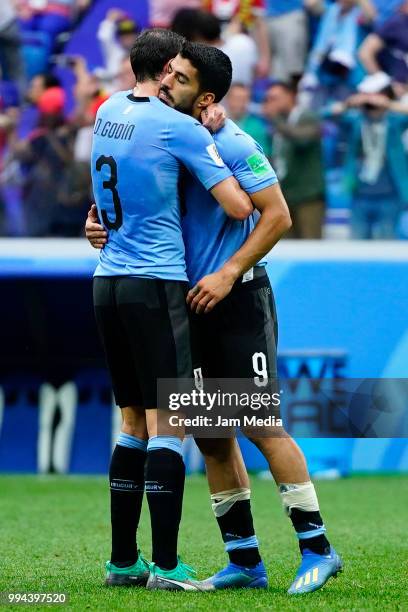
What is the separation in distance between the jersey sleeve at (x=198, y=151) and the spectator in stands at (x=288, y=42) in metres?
6.91

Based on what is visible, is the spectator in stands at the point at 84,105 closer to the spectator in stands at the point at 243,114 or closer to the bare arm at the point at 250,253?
the spectator in stands at the point at 243,114

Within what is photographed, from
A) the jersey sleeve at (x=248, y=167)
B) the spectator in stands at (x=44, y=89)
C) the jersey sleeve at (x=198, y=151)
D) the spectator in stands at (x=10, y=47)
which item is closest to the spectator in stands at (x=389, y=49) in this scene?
the spectator in stands at (x=44, y=89)

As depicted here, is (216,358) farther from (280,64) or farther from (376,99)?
(280,64)

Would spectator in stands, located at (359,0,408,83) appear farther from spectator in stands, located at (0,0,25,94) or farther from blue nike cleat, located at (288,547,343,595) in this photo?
blue nike cleat, located at (288,547,343,595)

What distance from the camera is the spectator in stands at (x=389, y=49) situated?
11.2 m

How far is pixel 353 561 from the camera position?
5.79m

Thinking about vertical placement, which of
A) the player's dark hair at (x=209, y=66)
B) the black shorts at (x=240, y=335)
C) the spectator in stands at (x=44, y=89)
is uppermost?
the player's dark hair at (x=209, y=66)

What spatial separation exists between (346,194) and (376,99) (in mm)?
923

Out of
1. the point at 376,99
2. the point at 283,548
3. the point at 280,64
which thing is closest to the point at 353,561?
the point at 283,548

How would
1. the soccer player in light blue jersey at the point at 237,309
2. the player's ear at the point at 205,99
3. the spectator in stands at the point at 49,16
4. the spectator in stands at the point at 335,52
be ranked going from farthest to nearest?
1. the spectator in stands at the point at 49,16
2. the spectator in stands at the point at 335,52
3. the player's ear at the point at 205,99
4. the soccer player in light blue jersey at the point at 237,309

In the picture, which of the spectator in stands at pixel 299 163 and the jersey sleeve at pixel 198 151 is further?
the spectator in stands at pixel 299 163

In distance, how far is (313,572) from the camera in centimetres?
475

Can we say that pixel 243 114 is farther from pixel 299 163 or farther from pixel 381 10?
pixel 381 10

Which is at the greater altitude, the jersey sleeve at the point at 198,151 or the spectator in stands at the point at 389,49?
the jersey sleeve at the point at 198,151
